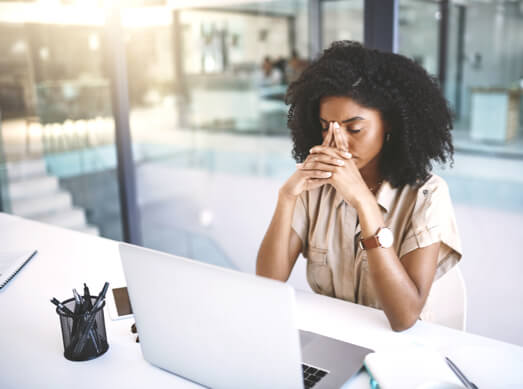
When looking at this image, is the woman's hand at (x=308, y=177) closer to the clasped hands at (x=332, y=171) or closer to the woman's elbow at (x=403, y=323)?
the clasped hands at (x=332, y=171)

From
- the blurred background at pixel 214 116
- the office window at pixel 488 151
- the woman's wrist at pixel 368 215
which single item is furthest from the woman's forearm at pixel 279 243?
the office window at pixel 488 151

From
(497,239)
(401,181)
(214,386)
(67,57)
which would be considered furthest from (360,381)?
(67,57)

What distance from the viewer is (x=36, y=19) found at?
4.66 m

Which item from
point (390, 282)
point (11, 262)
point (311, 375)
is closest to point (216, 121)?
point (11, 262)

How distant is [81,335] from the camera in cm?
112

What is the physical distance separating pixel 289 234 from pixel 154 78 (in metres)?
5.75

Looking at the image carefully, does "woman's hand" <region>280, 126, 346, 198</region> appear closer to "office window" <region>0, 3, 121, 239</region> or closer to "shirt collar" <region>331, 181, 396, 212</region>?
"shirt collar" <region>331, 181, 396, 212</region>

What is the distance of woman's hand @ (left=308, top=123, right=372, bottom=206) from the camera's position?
4.56 ft

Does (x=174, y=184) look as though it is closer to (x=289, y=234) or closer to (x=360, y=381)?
(x=289, y=234)

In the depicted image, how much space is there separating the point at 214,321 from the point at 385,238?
60 centimetres

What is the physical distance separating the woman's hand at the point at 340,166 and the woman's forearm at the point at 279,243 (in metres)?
0.13

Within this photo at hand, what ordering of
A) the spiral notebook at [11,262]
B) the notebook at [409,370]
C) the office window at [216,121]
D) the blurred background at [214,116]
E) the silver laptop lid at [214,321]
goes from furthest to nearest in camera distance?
the office window at [216,121] → the blurred background at [214,116] → the spiral notebook at [11,262] → the notebook at [409,370] → the silver laptop lid at [214,321]

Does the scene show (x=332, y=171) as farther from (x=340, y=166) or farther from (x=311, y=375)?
(x=311, y=375)

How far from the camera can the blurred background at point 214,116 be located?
3596 millimetres
